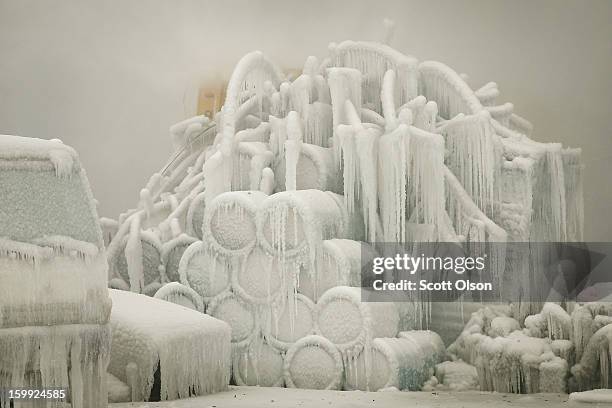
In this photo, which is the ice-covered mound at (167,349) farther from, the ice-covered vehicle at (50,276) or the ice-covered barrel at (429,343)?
the ice-covered barrel at (429,343)

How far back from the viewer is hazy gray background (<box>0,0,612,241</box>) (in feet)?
45.0

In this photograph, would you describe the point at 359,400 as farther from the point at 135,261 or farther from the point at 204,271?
the point at 135,261

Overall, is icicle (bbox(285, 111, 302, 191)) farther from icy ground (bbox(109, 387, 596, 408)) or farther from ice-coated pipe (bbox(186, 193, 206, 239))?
icy ground (bbox(109, 387, 596, 408))

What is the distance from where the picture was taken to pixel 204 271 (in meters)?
→ 11.0

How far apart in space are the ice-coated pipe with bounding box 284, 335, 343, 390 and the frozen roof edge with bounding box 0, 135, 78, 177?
4364 mm

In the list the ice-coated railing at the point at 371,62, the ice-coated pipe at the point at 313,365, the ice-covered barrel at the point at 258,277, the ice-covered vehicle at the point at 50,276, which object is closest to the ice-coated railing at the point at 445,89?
the ice-coated railing at the point at 371,62

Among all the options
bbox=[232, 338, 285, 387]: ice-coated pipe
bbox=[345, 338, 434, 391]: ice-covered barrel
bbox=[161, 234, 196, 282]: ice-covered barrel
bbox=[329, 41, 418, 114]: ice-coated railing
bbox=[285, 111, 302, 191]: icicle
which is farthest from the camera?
bbox=[329, 41, 418, 114]: ice-coated railing

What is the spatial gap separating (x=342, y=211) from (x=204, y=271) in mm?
1952

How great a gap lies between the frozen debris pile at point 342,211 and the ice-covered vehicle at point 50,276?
3731 mm

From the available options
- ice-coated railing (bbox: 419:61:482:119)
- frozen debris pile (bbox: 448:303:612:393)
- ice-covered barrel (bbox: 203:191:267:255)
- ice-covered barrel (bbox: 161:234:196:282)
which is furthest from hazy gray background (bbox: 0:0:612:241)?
ice-covered barrel (bbox: 203:191:267:255)

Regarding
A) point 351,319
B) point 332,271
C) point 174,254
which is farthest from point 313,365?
point 174,254

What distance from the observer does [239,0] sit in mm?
14703

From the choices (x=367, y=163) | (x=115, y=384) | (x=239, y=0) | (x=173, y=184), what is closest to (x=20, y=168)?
(x=115, y=384)

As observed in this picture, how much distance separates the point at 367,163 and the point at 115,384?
14.1ft
